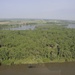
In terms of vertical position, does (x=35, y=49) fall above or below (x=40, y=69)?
above

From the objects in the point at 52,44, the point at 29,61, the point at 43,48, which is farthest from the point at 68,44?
the point at 29,61

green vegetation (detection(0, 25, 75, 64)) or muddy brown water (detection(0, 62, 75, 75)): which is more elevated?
green vegetation (detection(0, 25, 75, 64))

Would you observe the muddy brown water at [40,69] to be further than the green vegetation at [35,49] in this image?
No

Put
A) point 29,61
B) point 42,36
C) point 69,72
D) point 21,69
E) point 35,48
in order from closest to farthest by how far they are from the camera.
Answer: point 69,72 → point 21,69 → point 29,61 → point 35,48 → point 42,36

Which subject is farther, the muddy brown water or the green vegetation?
the green vegetation

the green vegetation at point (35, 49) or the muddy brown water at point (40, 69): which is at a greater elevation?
the green vegetation at point (35, 49)

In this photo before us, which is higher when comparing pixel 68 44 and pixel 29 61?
pixel 68 44

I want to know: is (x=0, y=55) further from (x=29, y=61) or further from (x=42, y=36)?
(x=42, y=36)

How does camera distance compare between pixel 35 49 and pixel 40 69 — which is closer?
pixel 40 69
